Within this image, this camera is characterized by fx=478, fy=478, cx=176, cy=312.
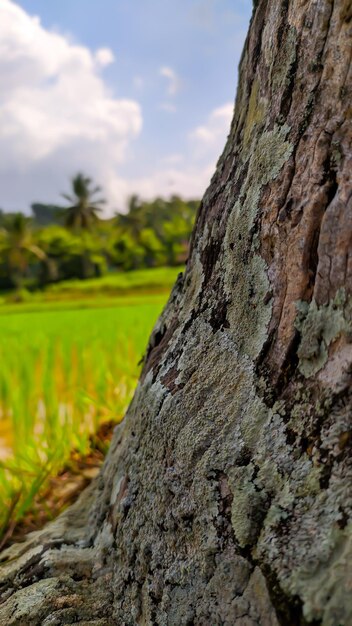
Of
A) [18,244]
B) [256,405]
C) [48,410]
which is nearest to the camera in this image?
[256,405]

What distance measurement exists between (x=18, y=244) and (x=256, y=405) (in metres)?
33.2

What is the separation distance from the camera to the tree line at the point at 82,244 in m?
32.9

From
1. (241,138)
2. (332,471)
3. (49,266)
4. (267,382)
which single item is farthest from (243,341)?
(49,266)

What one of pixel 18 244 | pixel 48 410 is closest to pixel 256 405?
pixel 48 410

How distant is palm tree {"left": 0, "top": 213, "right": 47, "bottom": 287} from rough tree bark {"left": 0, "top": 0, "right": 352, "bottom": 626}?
104 ft

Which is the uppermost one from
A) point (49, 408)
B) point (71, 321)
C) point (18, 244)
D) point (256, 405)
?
point (18, 244)

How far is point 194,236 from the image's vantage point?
799 millimetres

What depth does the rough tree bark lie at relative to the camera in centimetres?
47

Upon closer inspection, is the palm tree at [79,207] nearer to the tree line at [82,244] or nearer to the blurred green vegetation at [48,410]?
the tree line at [82,244]

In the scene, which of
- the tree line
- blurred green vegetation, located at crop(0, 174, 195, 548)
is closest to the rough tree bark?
blurred green vegetation, located at crop(0, 174, 195, 548)

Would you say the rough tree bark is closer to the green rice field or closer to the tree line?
the green rice field

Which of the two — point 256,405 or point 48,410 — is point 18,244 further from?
point 256,405

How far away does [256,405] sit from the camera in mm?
561

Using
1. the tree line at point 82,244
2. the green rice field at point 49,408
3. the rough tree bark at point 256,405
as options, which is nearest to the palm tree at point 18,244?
the tree line at point 82,244
